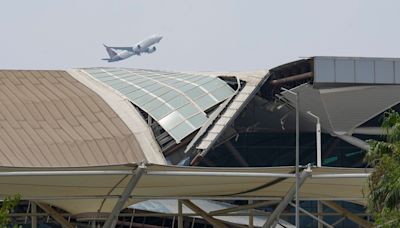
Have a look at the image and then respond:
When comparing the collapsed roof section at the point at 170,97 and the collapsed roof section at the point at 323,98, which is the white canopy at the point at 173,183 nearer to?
the collapsed roof section at the point at 323,98

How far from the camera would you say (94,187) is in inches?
1930

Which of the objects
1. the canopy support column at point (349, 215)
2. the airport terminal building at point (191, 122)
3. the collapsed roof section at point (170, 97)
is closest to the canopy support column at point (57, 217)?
the airport terminal building at point (191, 122)

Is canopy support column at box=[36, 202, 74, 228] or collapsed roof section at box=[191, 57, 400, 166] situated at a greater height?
collapsed roof section at box=[191, 57, 400, 166]

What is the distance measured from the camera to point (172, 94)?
7000 cm

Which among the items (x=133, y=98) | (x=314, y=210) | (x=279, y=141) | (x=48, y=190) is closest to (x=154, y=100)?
(x=133, y=98)

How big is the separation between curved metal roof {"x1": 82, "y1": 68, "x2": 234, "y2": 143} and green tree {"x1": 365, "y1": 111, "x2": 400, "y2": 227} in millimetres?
27169

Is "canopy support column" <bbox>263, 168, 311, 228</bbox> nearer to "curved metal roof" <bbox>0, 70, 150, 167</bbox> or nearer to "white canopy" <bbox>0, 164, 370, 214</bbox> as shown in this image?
"white canopy" <bbox>0, 164, 370, 214</bbox>

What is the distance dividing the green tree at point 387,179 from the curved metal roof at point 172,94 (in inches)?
1070

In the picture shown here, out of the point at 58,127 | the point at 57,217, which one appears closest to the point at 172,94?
the point at 58,127

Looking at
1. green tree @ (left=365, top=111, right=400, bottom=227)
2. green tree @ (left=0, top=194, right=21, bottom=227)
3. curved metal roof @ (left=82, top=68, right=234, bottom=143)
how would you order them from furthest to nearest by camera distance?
curved metal roof @ (left=82, top=68, right=234, bottom=143), green tree @ (left=365, top=111, right=400, bottom=227), green tree @ (left=0, top=194, right=21, bottom=227)

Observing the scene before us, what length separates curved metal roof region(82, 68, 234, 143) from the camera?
67375mm

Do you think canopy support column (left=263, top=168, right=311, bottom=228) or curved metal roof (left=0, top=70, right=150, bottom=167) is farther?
curved metal roof (left=0, top=70, right=150, bottom=167)

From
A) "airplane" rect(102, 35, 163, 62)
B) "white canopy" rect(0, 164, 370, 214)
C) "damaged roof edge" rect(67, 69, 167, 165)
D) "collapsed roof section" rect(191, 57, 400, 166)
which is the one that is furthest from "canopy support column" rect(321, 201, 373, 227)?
"airplane" rect(102, 35, 163, 62)

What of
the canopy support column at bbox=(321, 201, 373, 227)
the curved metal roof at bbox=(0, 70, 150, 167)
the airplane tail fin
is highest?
the airplane tail fin
